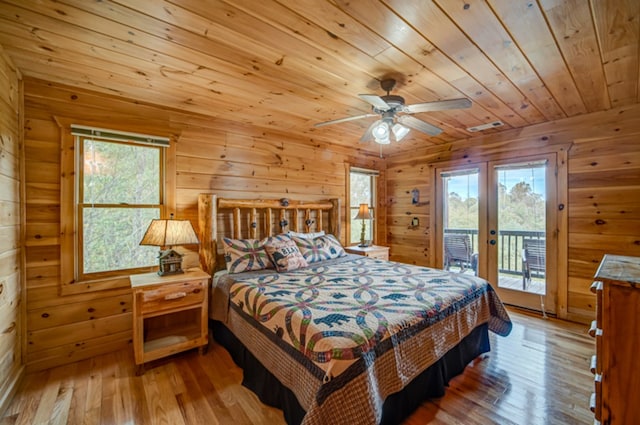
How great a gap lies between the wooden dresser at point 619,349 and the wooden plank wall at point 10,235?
11.1 feet

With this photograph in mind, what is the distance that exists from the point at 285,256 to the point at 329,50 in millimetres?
1874

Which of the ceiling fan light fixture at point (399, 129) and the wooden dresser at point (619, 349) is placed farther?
the ceiling fan light fixture at point (399, 129)

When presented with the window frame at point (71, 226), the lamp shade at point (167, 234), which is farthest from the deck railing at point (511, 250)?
the window frame at point (71, 226)

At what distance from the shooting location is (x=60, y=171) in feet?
7.63

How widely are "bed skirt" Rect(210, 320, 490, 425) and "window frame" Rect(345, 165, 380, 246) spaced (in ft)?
7.90

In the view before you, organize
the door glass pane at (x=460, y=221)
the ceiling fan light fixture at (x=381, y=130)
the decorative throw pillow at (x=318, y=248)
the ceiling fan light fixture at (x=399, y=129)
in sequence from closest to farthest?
the ceiling fan light fixture at (x=381, y=130)
the ceiling fan light fixture at (x=399, y=129)
the decorative throw pillow at (x=318, y=248)
the door glass pane at (x=460, y=221)

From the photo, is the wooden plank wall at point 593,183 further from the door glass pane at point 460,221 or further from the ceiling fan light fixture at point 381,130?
the ceiling fan light fixture at point 381,130

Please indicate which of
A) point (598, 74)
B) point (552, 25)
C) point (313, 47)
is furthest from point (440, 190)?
point (313, 47)

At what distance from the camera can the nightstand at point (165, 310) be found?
7.13ft

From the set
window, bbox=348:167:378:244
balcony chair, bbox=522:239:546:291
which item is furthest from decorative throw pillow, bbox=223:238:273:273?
balcony chair, bbox=522:239:546:291

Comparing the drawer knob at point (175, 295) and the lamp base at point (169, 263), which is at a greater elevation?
the lamp base at point (169, 263)

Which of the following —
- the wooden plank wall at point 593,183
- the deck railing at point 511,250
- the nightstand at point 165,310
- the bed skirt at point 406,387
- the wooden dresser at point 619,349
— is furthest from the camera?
the deck railing at point 511,250

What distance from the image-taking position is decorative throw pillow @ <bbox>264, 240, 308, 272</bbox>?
2746mm

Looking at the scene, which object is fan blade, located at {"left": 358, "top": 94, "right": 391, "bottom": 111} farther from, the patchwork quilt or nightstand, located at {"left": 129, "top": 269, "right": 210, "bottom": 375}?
nightstand, located at {"left": 129, "top": 269, "right": 210, "bottom": 375}
